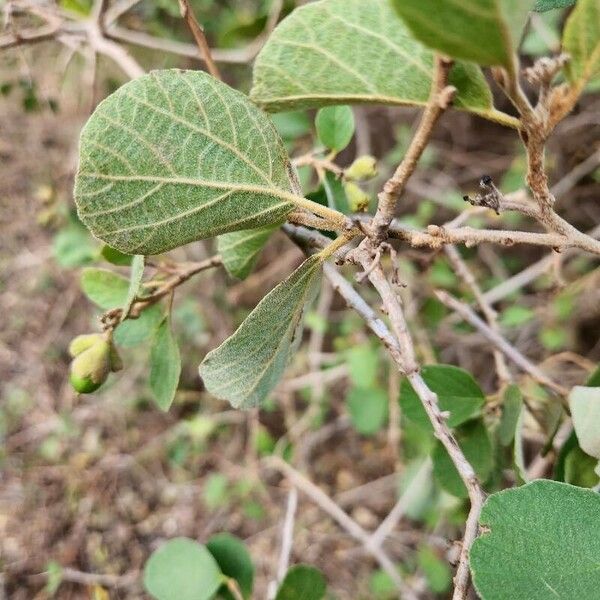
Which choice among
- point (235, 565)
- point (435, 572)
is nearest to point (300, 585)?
point (235, 565)

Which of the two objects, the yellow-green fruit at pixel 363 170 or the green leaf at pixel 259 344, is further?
the yellow-green fruit at pixel 363 170

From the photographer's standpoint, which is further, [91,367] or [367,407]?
[367,407]

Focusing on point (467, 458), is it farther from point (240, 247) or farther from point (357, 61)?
point (357, 61)

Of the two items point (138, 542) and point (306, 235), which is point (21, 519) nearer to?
point (138, 542)

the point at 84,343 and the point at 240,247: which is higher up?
the point at 240,247

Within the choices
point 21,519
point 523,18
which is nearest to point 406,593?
point 523,18

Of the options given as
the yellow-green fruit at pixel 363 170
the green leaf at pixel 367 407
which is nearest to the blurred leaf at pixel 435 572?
the green leaf at pixel 367 407

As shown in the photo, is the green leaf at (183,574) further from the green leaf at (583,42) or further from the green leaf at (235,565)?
the green leaf at (583,42)
